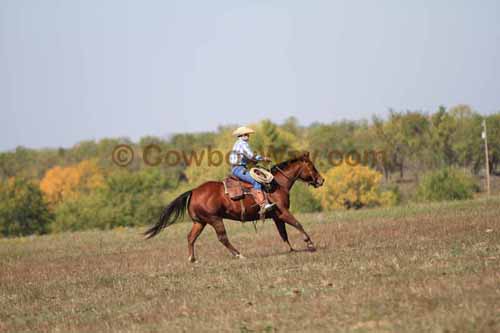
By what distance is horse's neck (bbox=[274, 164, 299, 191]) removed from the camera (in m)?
16.6

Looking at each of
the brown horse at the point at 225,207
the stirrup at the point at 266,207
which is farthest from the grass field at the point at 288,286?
the stirrup at the point at 266,207

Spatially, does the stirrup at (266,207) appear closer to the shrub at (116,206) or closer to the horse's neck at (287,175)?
the horse's neck at (287,175)

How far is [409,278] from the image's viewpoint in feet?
35.8

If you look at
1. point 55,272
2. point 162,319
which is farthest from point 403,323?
point 55,272

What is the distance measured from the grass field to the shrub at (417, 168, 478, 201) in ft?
123

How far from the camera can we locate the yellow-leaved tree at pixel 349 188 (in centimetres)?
8000

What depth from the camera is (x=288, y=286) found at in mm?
11359

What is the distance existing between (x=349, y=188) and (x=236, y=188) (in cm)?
6604

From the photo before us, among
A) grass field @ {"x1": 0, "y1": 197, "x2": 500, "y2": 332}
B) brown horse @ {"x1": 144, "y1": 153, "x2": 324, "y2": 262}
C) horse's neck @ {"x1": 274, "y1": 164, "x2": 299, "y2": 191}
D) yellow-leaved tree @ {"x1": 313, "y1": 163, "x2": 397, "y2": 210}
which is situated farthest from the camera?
yellow-leaved tree @ {"x1": 313, "y1": 163, "x2": 397, "y2": 210}

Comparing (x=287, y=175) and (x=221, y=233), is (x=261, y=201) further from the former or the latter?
(x=221, y=233)

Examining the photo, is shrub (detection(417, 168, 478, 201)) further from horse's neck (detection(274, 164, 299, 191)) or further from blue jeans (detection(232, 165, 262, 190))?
blue jeans (detection(232, 165, 262, 190))

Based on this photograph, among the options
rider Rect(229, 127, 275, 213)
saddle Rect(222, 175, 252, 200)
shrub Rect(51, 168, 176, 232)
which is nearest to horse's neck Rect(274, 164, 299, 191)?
rider Rect(229, 127, 275, 213)

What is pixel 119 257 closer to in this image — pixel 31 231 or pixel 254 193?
pixel 254 193

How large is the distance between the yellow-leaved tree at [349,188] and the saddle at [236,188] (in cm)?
6388
